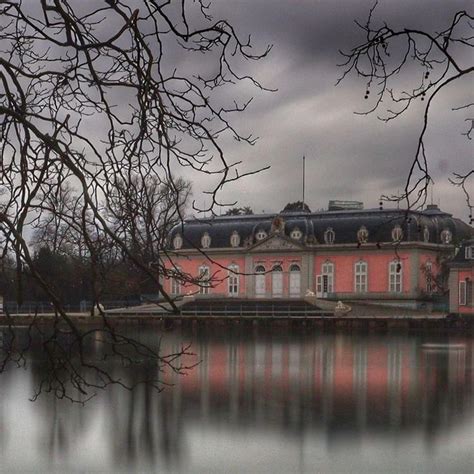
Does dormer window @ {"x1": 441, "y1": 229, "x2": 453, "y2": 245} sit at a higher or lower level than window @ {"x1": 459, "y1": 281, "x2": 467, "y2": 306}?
higher

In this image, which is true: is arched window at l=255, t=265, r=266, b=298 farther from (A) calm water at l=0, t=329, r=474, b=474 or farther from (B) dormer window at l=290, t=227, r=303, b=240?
(A) calm water at l=0, t=329, r=474, b=474

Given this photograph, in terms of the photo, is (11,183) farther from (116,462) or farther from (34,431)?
(34,431)

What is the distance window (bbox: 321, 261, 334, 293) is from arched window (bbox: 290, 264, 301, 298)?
1082 mm

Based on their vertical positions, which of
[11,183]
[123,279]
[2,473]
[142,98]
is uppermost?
[142,98]

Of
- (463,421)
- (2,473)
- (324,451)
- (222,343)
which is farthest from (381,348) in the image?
(2,473)

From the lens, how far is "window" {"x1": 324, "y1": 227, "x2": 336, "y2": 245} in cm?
3659

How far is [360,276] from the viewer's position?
36.1 meters

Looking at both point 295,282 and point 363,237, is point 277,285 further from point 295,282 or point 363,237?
point 363,237

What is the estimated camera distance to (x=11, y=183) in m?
2.71

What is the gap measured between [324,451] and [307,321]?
72.5ft

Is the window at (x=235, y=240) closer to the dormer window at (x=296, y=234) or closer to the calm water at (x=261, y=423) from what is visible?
the dormer window at (x=296, y=234)

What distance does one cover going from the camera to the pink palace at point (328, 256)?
35.1 metres

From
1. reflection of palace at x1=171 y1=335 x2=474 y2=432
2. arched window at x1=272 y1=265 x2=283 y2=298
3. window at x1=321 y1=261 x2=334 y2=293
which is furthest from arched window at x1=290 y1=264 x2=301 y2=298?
reflection of palace at x1=171 y1=335 x2=474 y2=432

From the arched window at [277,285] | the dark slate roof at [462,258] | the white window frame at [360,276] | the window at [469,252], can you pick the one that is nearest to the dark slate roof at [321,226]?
the white window frame at [360,276]
